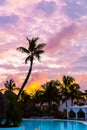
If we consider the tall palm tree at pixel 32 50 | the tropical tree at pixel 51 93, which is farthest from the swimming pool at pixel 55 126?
the tropical tree at pixel 51 93

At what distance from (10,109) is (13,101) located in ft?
3.08

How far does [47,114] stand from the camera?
243 feet

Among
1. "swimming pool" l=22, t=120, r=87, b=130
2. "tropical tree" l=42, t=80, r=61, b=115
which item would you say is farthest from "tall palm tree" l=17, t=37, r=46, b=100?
"tropical tree" l=42, t=80, r=61, b=115

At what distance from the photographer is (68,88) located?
76.2 metres

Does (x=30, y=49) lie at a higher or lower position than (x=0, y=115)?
higher

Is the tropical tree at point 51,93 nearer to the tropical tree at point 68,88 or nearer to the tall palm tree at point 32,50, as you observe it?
the tropical tree at point 68,88

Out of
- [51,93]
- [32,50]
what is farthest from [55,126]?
[51,93]

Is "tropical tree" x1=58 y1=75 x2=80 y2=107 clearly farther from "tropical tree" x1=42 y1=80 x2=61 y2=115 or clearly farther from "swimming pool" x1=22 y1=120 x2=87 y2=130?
"swimming pool" x1=22 y1=120 x2=87 y2=130

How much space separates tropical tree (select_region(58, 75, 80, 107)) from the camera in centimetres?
7525

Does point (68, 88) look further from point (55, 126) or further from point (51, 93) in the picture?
point (55, 126)

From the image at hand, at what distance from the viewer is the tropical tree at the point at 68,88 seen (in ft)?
247

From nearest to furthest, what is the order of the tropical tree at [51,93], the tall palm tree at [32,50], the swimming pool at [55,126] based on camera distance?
the swimming pool at [55,126], the tall palm tree at [32,50], the tropical tree at [51,93]

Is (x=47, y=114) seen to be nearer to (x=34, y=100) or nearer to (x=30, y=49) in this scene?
(x=34, y=100)

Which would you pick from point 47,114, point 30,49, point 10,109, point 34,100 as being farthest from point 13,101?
point 34,100
